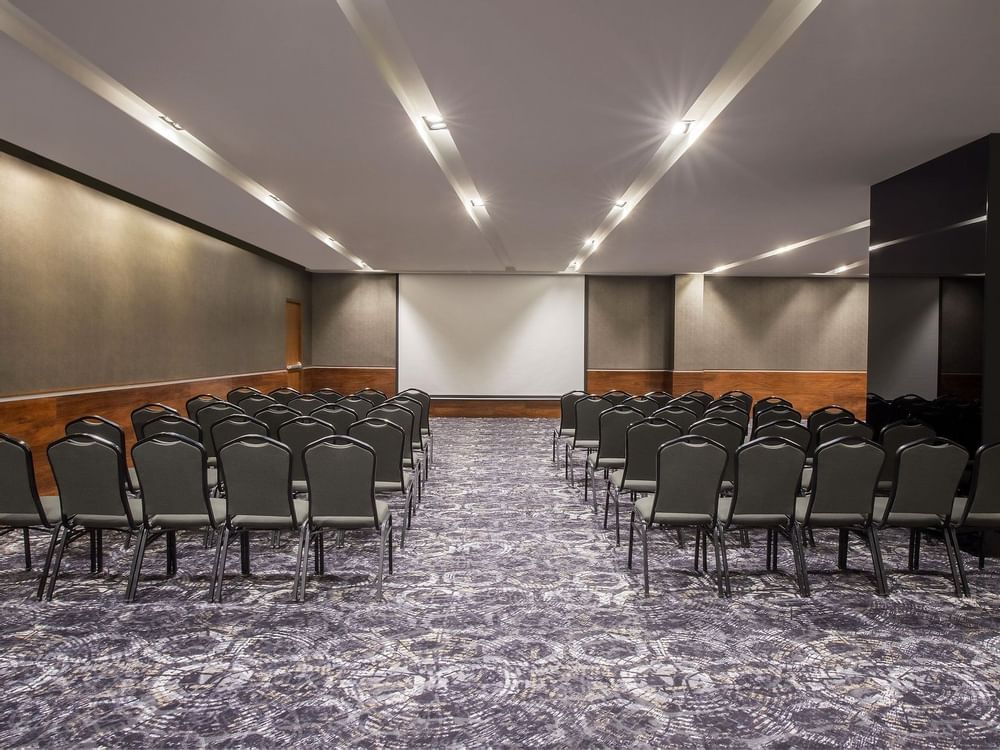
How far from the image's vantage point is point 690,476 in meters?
3.95

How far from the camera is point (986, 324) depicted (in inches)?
203

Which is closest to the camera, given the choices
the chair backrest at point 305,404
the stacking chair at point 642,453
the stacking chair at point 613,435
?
the stacking chair at point 642,453

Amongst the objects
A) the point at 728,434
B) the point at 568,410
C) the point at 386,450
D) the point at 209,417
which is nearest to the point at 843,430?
the point at 728,434

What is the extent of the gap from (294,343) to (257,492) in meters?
12.5

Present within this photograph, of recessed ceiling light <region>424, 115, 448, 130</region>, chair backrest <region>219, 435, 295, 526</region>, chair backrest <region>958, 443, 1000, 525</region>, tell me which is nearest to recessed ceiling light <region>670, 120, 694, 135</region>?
recessed ceiling light <region>424, 115, 448, 130</region>

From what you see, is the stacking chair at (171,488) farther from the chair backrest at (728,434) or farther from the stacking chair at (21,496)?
the chair backrest at (728,434)

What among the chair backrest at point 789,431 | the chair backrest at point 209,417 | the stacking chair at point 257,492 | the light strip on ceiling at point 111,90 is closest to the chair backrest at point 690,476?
the chair backrest at point 789,431

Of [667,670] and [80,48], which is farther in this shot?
[80,48]

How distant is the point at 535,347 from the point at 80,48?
494 inches

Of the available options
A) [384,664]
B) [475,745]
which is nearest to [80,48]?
[384,664]

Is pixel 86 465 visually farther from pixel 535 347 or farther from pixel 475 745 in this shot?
pixel 535 347

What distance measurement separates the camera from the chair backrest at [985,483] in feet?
12.8

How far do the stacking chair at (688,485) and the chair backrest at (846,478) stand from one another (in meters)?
0.65

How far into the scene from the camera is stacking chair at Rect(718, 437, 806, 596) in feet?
12.6
